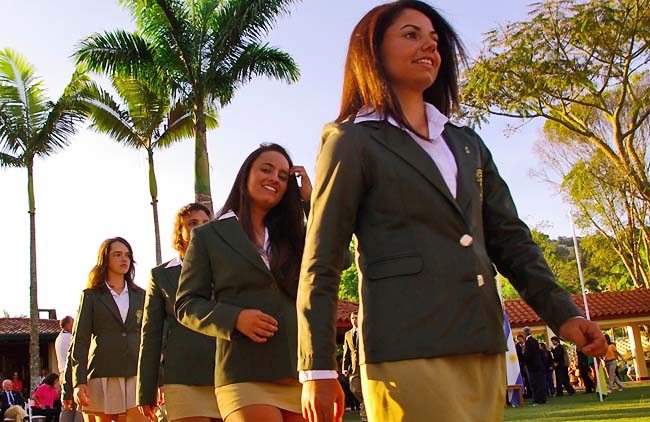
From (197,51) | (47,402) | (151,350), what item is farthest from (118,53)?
(151,350)

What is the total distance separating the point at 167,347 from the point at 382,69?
3.10 m

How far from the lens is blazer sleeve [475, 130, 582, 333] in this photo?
8.37 ft

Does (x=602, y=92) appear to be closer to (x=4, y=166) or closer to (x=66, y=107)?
(x=66, y=107)

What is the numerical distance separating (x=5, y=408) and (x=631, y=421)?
1572cm

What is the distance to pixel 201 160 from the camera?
752 inches

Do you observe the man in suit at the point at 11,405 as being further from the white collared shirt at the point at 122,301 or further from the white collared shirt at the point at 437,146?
the white collared shirt at the point at 437,146

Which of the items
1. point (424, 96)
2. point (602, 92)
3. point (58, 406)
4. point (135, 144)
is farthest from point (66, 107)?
point (424, 96)

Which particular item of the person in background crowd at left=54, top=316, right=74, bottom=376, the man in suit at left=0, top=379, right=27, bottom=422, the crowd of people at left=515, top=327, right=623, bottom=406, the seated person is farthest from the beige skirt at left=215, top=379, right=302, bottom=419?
the seated person

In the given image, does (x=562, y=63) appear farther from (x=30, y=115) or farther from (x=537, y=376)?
(x=30, y=115)

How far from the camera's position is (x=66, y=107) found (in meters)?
24.6

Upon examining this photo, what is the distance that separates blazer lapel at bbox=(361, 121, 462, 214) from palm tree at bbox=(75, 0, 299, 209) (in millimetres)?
16472

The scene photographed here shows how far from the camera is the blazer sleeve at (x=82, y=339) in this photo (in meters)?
7.11

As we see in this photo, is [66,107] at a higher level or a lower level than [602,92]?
higher

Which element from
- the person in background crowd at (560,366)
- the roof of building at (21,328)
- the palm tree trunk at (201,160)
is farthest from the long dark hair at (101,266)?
the roof of building at (21,328)
